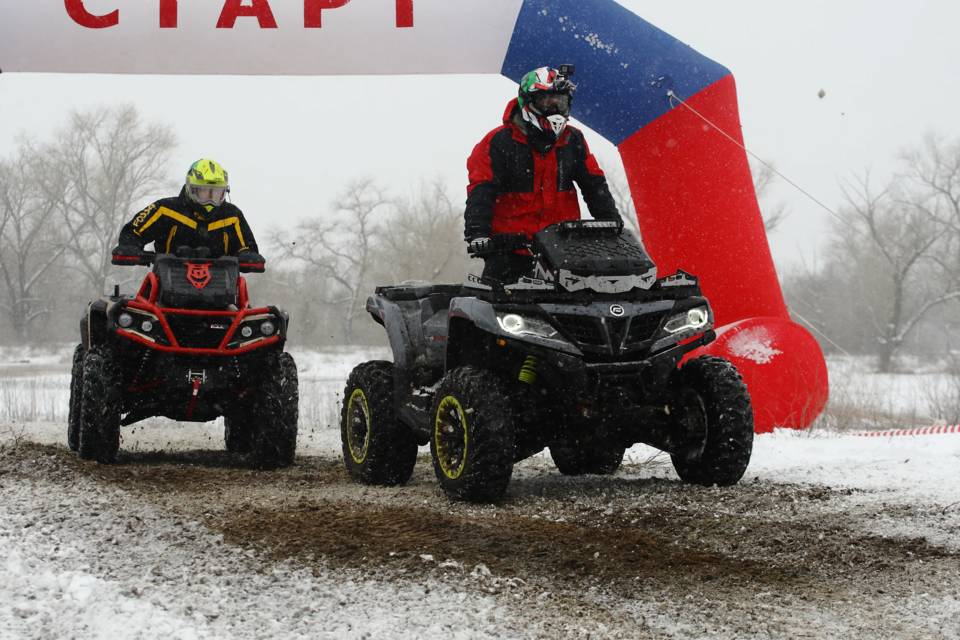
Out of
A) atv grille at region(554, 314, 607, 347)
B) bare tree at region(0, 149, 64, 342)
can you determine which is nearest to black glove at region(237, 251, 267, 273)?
atv grille at region(554, 314, 607, 347)

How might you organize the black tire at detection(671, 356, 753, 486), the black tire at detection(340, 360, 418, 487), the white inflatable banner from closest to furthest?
the black tire at detection(671, 356, 753, 486)
the black tire at detection(340, 360, 418, 487)
the white inflatable banner

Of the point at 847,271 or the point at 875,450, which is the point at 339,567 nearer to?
the point at 875,450

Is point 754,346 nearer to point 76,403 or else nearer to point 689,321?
point 689,321

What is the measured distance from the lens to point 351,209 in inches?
2093

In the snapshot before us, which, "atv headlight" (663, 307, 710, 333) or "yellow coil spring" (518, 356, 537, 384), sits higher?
"atv headlight" (663, 307, 710, 333)

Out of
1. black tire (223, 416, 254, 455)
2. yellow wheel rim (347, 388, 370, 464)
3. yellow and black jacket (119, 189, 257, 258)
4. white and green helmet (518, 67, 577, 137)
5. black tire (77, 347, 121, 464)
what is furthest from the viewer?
black tire (223, 416, 254, 455)

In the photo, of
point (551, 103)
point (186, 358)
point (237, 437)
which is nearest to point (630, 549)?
point (551, 103)

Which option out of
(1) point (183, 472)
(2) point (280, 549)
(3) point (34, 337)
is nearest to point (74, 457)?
(1) point (183, 472)

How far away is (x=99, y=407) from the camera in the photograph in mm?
7277

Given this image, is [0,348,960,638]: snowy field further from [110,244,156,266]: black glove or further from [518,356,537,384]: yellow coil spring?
[110,244,156,266]: black glove

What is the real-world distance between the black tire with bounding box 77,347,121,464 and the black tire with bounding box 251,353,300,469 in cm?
97

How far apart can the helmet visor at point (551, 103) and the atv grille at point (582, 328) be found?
141 cm

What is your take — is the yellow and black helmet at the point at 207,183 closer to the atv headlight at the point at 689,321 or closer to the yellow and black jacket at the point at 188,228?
the yellow and black jacket at the point at 188,228

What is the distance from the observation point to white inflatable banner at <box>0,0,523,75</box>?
9367mm
